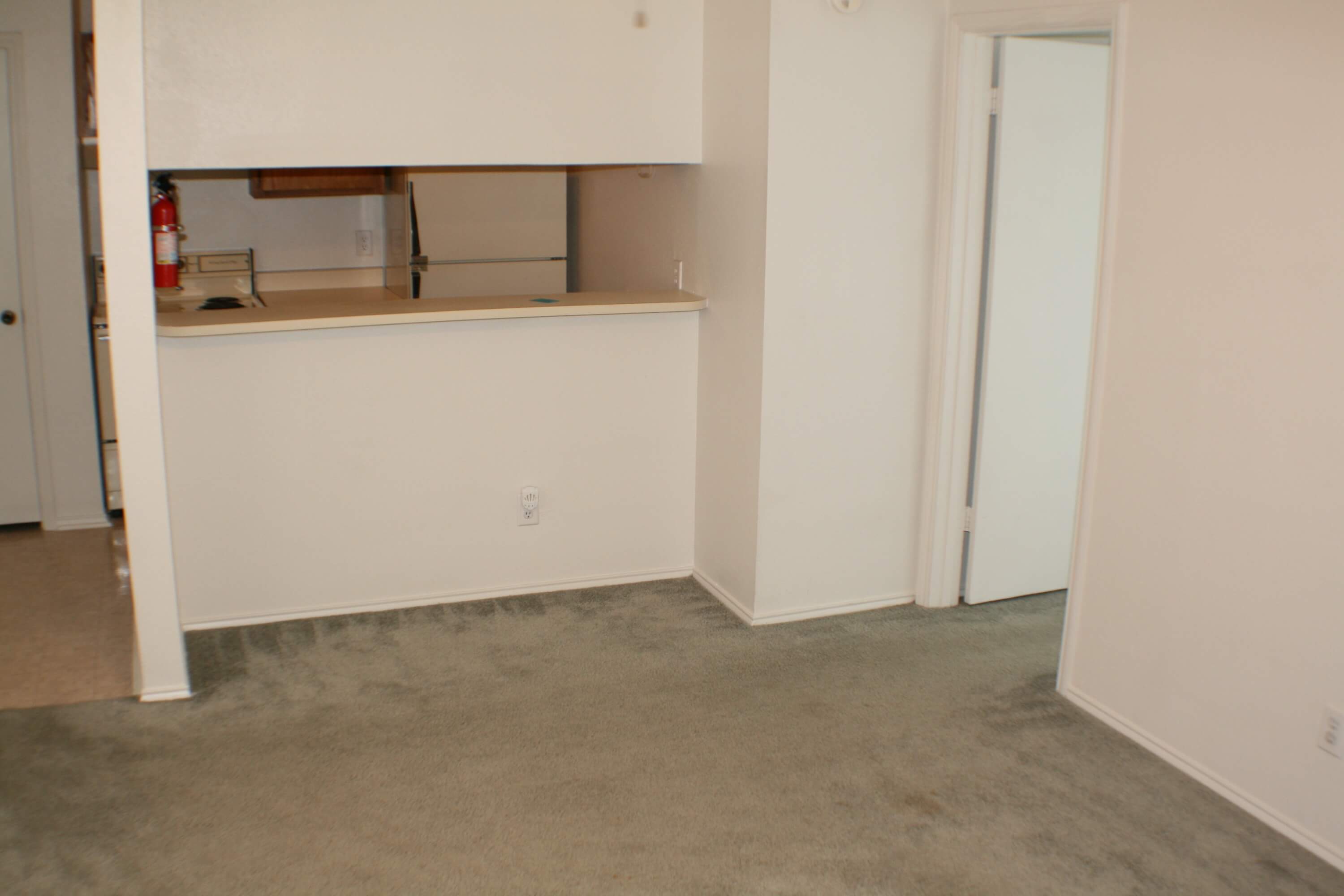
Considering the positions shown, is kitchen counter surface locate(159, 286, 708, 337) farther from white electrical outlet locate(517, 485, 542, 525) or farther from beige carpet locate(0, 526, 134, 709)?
beige carpet locate(0, 526, 134, 709)

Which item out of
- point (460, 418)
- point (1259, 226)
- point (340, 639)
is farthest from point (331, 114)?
point (1259, 226)

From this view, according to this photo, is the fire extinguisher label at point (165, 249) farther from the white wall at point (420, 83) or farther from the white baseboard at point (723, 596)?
the white baseboard at point (723, 596)

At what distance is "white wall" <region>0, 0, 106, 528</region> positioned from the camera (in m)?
4.30

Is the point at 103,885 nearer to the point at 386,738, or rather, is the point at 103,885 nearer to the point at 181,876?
the point at 181,876

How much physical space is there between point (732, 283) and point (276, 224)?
8.66 ft

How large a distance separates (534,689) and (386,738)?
469 mm

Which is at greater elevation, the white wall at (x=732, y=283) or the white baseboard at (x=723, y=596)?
the white wall at (x=732, y=283)

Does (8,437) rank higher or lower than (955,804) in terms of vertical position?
higher

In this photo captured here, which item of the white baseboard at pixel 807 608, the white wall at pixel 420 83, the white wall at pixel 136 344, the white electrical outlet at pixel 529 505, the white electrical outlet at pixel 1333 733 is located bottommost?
the white baseboard at pixel 807 608

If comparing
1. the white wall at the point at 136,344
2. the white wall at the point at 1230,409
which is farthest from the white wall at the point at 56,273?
the white wall at the point at 1230,409

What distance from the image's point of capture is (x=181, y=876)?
2367 mm

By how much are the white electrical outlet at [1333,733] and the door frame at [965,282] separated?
76cm

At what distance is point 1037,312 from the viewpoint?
369 centimetres

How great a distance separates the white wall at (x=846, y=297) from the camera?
11.2 ft
